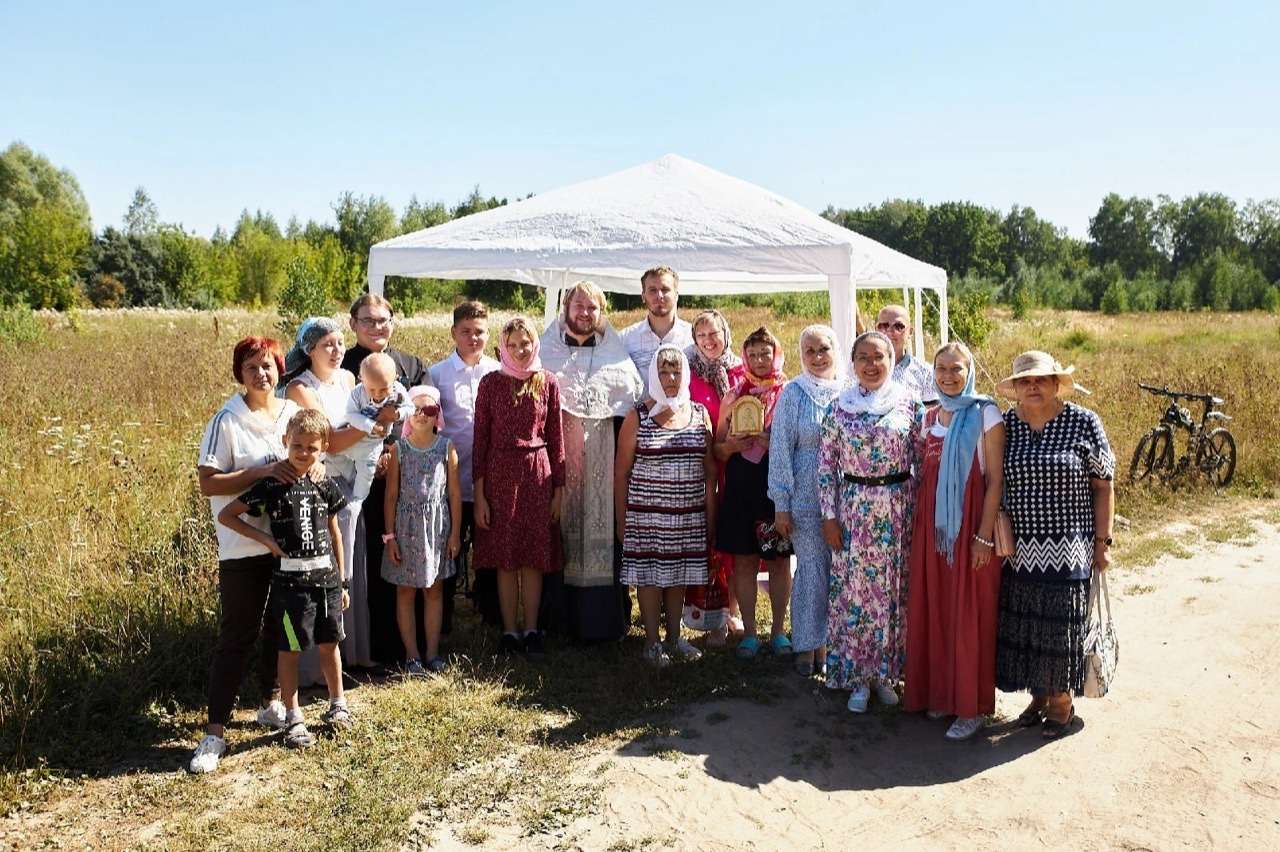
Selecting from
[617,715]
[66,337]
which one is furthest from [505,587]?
[66,337]

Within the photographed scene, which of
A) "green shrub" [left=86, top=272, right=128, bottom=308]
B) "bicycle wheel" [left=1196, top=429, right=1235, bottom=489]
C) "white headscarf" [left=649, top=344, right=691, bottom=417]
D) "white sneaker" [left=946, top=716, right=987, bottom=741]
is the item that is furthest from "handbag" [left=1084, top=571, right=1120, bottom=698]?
"green shrub" [left=86, top=272, right=128, bottom=308]

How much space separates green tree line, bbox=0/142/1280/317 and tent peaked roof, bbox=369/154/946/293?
9.34 metres

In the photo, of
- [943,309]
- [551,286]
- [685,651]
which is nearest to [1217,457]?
[943,309]

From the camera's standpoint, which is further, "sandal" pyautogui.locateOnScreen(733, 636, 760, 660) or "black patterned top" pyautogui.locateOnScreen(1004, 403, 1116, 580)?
"sandal" pyautogui.locateOnScreen(733, 636, 760, 660)

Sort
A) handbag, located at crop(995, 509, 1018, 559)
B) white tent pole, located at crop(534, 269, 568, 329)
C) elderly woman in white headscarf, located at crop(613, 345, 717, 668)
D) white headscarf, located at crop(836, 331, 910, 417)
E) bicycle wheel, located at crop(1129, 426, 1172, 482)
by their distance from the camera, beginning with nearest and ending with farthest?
handbag, located at crop(995, 509, 1018, 559)
white headscarf, located at crop(836, 331, 910, 417)
elderly woman in white headscarf, located at crop(613, 345, 717, 668)
white tent pole, located at crop(534, 269, 568, 329)
bicycle wheel, located at crop(1129, 426, 1172, 482)

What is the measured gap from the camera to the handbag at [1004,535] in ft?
13.0

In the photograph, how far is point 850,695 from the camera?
4520mm

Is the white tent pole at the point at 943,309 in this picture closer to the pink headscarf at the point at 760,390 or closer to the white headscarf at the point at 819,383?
the pink headscarf at the point at 760,390

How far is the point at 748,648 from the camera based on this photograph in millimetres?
5066

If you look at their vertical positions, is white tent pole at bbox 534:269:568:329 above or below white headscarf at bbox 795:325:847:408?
above

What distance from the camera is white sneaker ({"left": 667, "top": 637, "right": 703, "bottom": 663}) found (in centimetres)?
499

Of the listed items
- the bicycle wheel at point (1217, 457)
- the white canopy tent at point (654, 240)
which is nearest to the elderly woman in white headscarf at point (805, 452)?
the white canopy tent at point (654, 240)

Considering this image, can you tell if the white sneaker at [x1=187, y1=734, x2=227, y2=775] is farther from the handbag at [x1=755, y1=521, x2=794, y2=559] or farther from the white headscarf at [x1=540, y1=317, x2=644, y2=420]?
the handbag at [x1=755, y1=521, x2=794, y2=559]

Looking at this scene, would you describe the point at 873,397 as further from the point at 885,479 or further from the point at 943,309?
the point at 943,309
